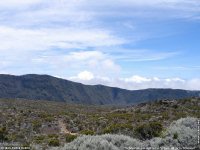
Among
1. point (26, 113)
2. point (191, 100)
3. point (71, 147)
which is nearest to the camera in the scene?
point (71, 147)

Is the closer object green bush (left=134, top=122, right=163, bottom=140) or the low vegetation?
the low vegetation

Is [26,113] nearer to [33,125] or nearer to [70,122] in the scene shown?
[70,122]

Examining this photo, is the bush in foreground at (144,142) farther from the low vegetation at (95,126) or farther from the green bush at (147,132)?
the green bush at (147,132)

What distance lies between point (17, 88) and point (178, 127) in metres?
184

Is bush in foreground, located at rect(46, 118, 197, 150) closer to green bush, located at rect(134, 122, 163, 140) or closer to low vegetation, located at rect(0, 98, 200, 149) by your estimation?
low vegetation, located at rect(0, 98, 200, 149)

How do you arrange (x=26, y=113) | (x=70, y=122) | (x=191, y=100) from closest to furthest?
1. (x=70, y=122)
2. (x=26, y=113)
3. (x=191, y=100)

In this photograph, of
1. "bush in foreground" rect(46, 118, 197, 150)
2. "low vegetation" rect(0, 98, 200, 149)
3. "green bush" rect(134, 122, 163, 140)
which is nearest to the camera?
"bush in foreground" rect(46, 118, 197, 150)

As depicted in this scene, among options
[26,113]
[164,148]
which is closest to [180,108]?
[26,113]

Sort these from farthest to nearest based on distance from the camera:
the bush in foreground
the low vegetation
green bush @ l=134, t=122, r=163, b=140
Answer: green bush @ l=134, t=122, r=163, b=140, the low vegetation, the bush in foreground

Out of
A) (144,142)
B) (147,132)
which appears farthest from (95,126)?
(144,142)

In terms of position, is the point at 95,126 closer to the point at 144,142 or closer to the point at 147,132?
the point at 147,132

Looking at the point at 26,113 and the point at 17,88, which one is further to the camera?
the point at 17,88

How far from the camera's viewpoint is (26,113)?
44.9 m

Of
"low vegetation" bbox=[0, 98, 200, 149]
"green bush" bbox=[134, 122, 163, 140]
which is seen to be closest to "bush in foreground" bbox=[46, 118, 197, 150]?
"low vegetation" bbox=[0, 98, 200, 149]
